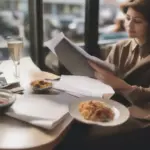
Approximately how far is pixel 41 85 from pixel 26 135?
409mm

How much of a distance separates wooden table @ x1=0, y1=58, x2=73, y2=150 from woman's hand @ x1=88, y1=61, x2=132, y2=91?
1.22 feet

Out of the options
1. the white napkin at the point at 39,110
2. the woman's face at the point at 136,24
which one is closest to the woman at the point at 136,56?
the woman's face at the point at 136,24

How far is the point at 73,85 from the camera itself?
1356mm

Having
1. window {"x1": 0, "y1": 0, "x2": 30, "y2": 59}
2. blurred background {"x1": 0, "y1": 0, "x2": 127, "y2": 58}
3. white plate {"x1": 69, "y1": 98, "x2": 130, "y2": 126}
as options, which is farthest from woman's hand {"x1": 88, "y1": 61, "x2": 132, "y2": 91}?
window {"x1": 0, "y1": 0, "x2": 30, "y2": 59}

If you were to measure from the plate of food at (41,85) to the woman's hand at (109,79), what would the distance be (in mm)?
221

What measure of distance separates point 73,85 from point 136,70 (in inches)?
16.3

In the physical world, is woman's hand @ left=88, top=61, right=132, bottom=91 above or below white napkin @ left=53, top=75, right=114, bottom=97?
above

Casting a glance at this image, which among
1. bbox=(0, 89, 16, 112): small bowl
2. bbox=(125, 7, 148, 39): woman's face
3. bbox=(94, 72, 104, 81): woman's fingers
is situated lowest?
bbox=(0, 89, 16, 112): small bowl

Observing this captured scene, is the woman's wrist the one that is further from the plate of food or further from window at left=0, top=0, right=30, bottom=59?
window at left=0, top=0, right=30, bottom=59

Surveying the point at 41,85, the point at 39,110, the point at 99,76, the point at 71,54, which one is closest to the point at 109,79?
the point at 99,76

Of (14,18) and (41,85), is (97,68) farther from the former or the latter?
(14,18)

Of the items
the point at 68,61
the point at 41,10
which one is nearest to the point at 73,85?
the point at 68,61

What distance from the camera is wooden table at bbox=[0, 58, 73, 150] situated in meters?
0.85

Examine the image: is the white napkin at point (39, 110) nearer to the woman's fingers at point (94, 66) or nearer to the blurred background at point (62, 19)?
the woman's fingers at point (94, 66)
